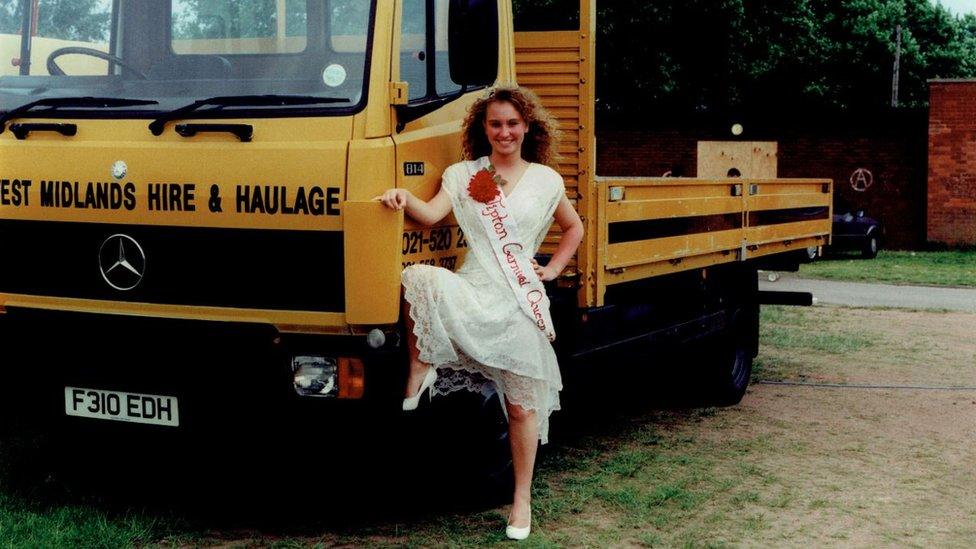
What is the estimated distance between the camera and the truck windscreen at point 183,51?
4.82 metres

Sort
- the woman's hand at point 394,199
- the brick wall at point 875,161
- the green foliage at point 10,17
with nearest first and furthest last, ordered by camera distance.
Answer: the woman's hand at point 394,199
the green foliage at point 10,17
the brick wall at point 875,161

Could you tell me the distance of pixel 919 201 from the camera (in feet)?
85.2

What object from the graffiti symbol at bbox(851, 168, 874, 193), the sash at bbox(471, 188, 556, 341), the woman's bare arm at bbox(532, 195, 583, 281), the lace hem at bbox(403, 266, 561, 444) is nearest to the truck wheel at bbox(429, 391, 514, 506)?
the lace hem at bbox(403, 266, 561, 444)

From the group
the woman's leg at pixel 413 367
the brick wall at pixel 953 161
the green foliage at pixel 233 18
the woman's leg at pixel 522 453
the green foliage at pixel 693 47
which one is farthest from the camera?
the green foliage at pixel 693 47

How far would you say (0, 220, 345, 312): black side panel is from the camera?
15.4 ft

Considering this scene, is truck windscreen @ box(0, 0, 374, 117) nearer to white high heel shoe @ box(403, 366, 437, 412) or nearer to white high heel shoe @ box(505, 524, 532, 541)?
white high heel shoe @ box(403, 366, 437, 412)

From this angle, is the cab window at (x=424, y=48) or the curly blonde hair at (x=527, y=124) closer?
the cab window at (x=424, y=48)

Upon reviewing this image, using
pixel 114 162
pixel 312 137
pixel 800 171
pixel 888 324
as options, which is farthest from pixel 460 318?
pixel 800 171

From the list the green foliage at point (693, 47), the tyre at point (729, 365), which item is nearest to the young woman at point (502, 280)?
the tyre at point (729, 365)

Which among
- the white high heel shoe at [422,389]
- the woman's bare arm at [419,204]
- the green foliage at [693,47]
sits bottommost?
the white high heel shoe at [422,389]

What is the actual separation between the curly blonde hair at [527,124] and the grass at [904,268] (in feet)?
45.8

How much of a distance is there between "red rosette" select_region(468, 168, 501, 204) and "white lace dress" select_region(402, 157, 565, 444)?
5 centimetres

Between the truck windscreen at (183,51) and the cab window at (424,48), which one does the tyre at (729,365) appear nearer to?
the cab window at (424,48)

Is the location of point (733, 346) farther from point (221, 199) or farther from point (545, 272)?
point (221, 199)
